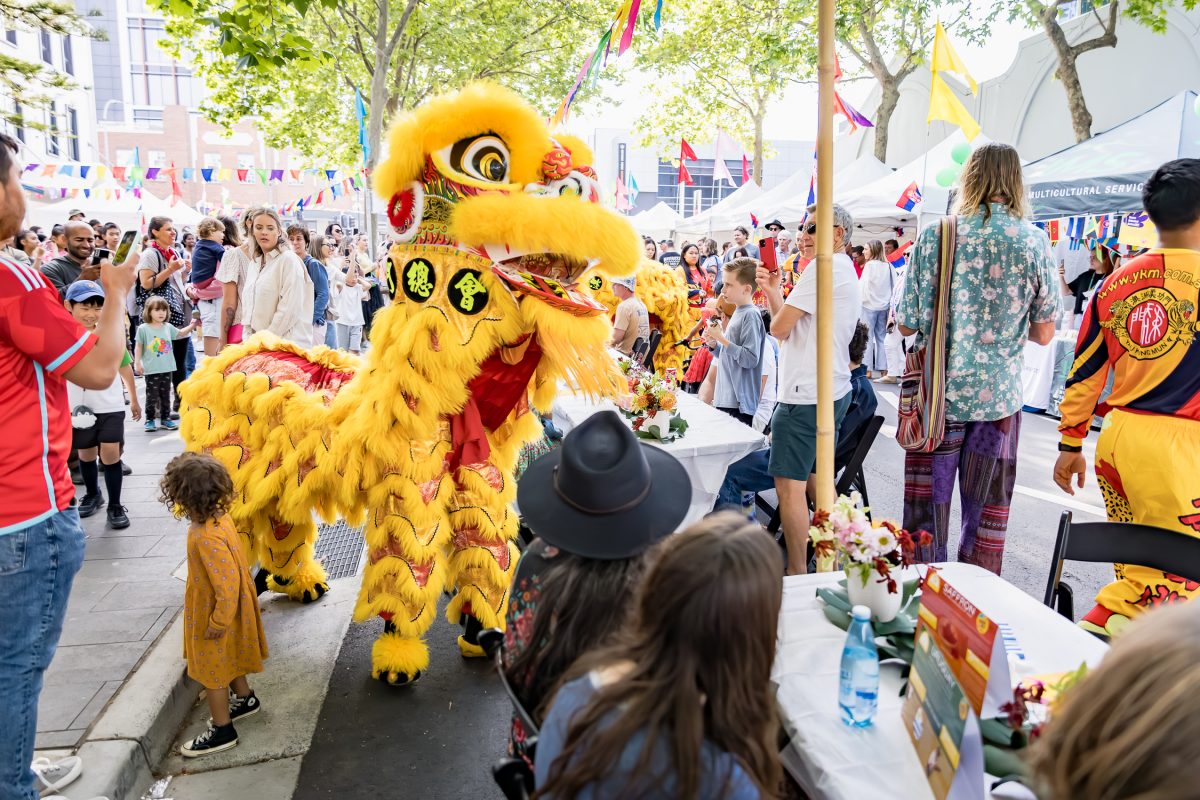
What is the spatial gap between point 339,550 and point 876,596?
3.86m

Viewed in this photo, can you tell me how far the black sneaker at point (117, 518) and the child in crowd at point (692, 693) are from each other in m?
4.59

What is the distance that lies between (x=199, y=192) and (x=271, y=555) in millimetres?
62351

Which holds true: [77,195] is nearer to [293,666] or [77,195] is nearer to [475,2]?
[475,2]

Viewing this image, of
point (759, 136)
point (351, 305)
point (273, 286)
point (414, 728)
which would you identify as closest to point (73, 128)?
point (759, 136)

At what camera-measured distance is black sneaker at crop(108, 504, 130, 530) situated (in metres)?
4.85

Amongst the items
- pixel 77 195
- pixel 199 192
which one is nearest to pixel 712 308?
pixel 77 195

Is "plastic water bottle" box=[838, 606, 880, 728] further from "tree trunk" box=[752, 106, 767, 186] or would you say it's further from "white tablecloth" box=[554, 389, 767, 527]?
"tree trunk" box=[752, 106, 767, 186]

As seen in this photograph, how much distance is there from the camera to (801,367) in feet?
12.4

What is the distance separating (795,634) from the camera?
207 cm

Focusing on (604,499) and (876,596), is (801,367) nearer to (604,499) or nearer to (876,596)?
(876,596)

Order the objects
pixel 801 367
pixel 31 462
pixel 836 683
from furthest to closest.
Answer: pixel 801 367
pixel 31 462
pixel 836 683

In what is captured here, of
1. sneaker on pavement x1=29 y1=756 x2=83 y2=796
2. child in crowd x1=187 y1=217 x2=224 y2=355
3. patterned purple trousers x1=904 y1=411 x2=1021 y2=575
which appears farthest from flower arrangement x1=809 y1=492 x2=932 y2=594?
child in crowd x1=187 y1=217 x2=224 y2=355

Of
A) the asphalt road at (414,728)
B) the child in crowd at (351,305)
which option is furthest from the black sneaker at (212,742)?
the child in crowd at (351,305)

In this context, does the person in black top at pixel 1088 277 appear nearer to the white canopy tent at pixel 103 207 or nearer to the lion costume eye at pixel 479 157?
the lion costume eye at pixel 479 157
